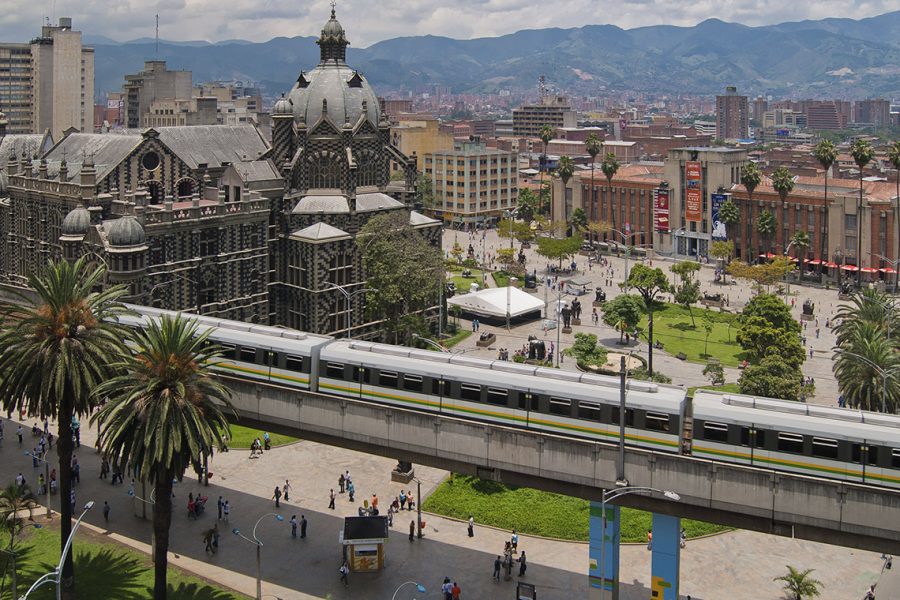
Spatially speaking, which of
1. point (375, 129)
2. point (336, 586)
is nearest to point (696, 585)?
point (336, 586)

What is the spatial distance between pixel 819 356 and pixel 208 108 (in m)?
135

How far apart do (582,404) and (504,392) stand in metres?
4.31

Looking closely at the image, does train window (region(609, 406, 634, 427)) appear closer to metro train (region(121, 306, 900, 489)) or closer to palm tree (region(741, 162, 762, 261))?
metro train (region(121, 306, 900, 489))

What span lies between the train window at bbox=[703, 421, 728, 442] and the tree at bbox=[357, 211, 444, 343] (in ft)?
179

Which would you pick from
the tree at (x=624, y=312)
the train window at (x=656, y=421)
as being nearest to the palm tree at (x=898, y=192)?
the tree at (x=624, y=312)

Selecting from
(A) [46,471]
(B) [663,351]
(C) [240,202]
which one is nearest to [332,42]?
(C) [240,202]

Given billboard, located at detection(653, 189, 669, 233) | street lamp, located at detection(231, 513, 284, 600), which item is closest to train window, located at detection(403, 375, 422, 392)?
street lamp, located at detection(231, 513, 284, 600)

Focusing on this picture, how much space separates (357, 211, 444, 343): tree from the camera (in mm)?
97938

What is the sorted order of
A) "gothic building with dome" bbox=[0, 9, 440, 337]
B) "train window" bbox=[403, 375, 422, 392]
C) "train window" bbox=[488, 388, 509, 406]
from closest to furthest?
"train window" bbox=[488, 388, 509, 406] → "train window" bbox=[403, 375, 422, 392] → "gothic building with dome" bbox=[0, 9, 440, 337]

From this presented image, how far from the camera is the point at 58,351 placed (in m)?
50.7

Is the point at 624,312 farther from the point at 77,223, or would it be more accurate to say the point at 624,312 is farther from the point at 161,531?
the point at 161,531

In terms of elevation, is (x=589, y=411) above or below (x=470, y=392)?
below

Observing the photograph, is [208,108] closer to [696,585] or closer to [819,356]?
[819,356]

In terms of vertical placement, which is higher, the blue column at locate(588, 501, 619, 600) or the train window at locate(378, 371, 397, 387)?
the train window at locate(378, 371, 397, 387)
